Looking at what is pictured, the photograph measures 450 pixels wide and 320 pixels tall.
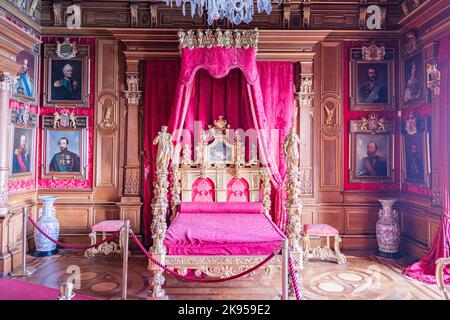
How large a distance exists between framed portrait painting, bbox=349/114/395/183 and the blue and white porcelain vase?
624 centimetres

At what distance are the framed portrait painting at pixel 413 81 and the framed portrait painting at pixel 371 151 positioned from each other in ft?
2.14

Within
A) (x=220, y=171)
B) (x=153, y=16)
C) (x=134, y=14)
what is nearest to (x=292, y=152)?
(x=220, y=171)

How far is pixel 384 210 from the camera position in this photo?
20.9ft

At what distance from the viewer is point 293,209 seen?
15.9ft

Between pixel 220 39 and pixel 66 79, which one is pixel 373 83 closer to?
pixel 220 39

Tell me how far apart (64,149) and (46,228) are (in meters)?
1.69

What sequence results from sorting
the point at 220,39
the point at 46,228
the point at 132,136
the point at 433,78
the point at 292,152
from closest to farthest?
the point at 292,152 → the point at 433,78 → the point at 220,39 → the point at 46,228 → the point at 132,136

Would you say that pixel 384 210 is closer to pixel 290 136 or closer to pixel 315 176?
pixel 315 176

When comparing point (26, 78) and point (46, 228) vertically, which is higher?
point (26, 78)

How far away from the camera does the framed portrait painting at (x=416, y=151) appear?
5879mm

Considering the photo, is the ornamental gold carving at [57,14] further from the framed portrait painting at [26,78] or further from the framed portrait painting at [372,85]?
the framed portrait painting at [372,85]

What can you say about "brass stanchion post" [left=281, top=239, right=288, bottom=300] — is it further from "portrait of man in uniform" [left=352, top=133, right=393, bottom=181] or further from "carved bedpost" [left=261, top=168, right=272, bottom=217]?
"portrait of man in uniform" [left=352, top=133, right=393, bottom=181]

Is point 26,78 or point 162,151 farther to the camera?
point 26,78

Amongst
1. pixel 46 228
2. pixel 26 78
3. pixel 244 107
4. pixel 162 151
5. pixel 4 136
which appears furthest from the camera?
pixel 244 107
